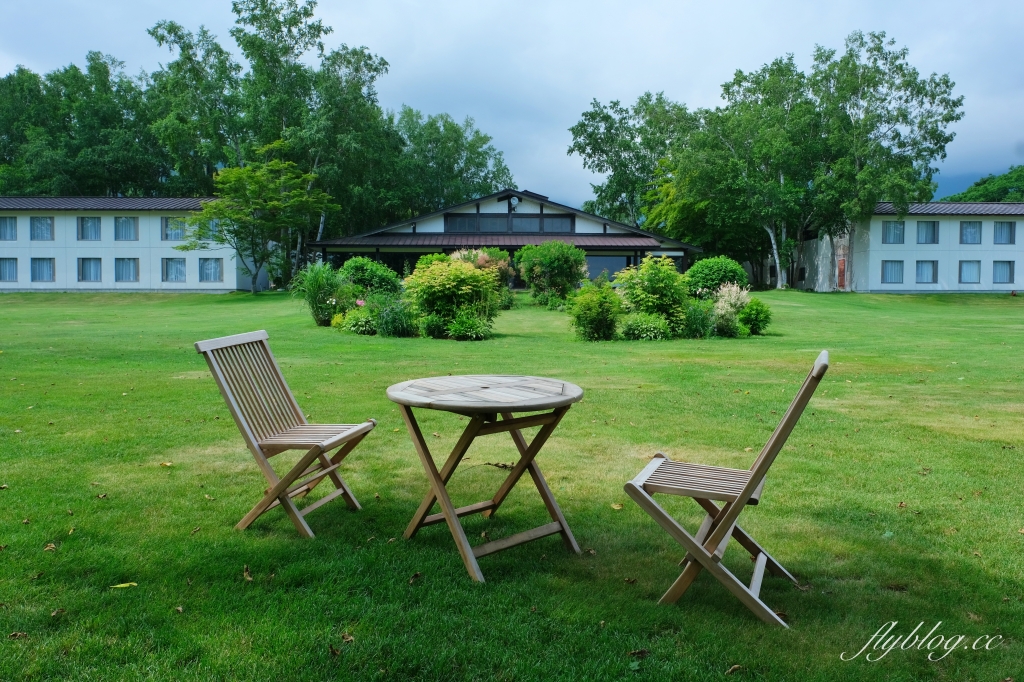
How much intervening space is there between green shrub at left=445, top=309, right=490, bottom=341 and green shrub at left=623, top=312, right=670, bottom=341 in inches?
115

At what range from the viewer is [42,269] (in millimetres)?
39938

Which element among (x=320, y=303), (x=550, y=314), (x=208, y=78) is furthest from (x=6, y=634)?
(x=208, y=78)

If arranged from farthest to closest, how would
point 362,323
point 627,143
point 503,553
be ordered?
point 627,143
point 362,323
point 503,553

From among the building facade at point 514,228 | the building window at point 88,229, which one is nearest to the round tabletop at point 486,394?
the building facade at point 514,228

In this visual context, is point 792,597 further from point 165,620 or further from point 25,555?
point 25,555

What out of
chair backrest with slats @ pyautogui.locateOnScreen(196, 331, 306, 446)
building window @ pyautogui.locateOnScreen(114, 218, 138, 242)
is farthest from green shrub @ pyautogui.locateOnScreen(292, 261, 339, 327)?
building window @ pyautogui.locateOnScreen(114, 218, 138, 242)

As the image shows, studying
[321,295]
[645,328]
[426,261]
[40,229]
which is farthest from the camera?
[40,229]

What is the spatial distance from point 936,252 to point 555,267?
85.3ft

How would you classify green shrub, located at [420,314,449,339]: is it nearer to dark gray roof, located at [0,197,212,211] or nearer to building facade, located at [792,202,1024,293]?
dark gray roof, located at [0,197,212,211]

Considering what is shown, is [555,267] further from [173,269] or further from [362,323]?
[173,269]

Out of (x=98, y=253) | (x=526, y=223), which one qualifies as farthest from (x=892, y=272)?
(x=98, y=253)

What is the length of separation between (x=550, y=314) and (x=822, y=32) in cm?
2868

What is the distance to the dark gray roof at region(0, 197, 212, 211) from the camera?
39125 mm

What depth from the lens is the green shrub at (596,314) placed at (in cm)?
1507
